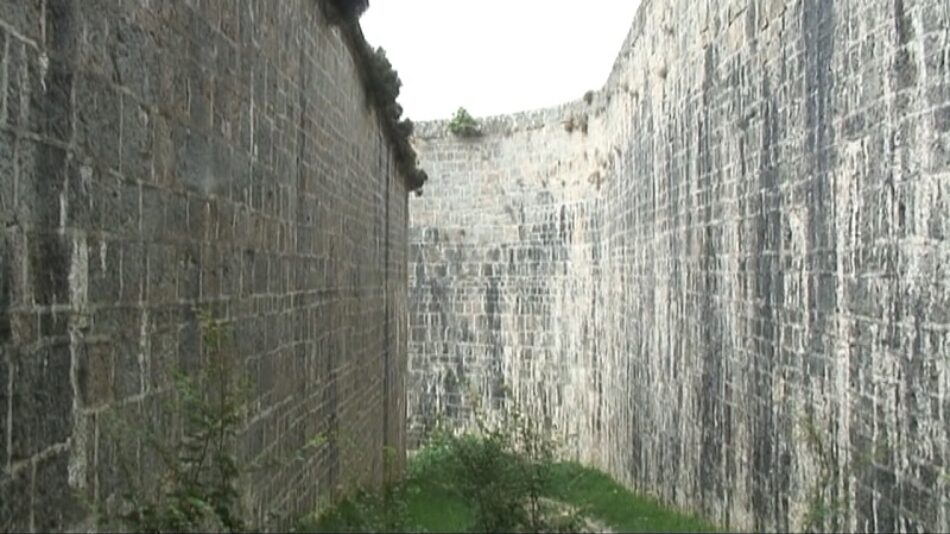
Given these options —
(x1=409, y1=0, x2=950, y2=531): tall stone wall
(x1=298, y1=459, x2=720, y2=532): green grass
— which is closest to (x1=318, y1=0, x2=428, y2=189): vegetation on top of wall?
(x1=409, y1=0, x2=950, y2=531): tall stone wall

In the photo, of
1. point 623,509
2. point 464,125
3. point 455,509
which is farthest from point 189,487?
point 464,125

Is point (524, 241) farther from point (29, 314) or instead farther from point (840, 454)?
point (29, 314)

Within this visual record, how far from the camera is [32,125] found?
358 centimetres

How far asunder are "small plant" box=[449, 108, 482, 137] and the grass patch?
532cm

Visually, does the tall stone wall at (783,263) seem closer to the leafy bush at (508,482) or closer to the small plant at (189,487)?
the leafy bush at (508,482)

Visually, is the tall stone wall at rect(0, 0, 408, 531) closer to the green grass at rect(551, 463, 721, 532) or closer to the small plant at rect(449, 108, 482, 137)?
the green grass at rect(551, 463, 721, 532)

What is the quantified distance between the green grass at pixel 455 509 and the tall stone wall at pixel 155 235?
41 centimetres

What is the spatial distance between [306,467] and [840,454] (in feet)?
11.7

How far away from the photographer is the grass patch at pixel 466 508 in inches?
192

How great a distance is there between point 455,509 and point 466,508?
3.72m

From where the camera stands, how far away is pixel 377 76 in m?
12.3

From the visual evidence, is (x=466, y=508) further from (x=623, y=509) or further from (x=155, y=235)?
(x=623, y=509)

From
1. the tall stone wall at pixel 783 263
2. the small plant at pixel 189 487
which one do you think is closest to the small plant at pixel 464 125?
the tall stone wall at pixel 783 263

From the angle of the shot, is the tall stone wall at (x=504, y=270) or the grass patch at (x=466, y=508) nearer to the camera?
the grass patch at (x=466, y=508)
